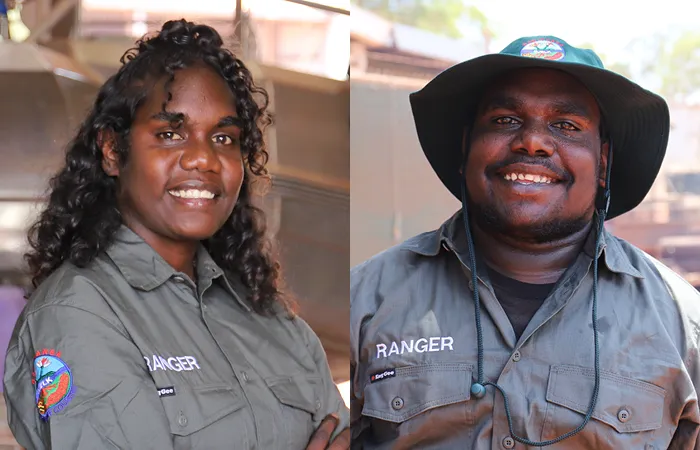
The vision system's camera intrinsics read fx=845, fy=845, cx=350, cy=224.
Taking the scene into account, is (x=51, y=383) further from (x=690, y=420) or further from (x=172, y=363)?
(x=690, y=420)

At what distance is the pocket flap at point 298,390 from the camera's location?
1791mm

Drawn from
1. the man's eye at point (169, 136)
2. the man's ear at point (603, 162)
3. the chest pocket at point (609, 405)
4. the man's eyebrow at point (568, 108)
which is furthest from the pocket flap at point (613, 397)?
the man's eye at point (169, 136)

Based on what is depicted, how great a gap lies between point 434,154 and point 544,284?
45cm

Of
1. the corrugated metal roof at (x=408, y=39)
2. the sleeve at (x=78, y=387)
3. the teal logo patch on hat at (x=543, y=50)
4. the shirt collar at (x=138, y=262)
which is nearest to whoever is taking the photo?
the sleeve at (x=78, y=387)

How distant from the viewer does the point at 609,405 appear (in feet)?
5.87

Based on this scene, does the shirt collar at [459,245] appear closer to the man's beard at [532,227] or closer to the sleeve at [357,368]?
the man's beard at [532,227]

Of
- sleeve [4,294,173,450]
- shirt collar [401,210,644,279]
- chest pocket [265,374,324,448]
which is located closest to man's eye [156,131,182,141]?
sleeve [4,294,173,450]

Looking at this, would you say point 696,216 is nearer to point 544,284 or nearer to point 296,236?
point 544,284

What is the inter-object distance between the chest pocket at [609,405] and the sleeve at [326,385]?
1.48 feet

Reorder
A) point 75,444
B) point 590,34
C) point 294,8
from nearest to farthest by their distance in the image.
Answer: point 75,444, point 590,34, point 294,8

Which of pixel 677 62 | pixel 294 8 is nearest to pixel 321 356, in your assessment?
pixel 294 8

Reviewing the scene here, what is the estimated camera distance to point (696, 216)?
2223 mm

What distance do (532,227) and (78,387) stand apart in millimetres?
1016

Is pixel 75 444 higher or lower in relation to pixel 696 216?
lower
